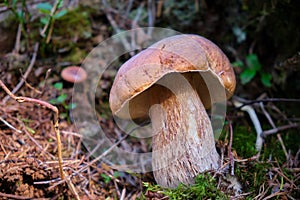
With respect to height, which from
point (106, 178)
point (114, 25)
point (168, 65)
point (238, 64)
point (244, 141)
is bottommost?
point (106, 178)

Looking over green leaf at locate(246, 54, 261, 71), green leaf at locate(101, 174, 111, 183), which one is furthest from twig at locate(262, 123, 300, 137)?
green leaf at locate(101, 174, 111, 183)

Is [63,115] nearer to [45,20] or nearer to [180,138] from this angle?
[45,20]

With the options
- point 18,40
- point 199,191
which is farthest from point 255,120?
point 18,40

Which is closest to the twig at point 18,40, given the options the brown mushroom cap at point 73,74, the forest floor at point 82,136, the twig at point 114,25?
the forest floor at point 82,136

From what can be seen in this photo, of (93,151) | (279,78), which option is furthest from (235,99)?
(93,151)

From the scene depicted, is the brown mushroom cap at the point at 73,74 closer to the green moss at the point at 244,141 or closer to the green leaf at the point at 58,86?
the green leaf at the point at 58,86

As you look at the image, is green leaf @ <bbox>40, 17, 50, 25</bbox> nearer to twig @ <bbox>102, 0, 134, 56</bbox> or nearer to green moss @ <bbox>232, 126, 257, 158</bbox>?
twig @ <bbox>102, 0, 134, 56</bbox>

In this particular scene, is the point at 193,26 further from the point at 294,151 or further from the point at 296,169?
the point at 296,169

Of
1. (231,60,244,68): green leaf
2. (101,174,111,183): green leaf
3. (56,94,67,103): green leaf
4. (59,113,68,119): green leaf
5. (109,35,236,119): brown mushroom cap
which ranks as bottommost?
(101,174,111,183): green leaf
